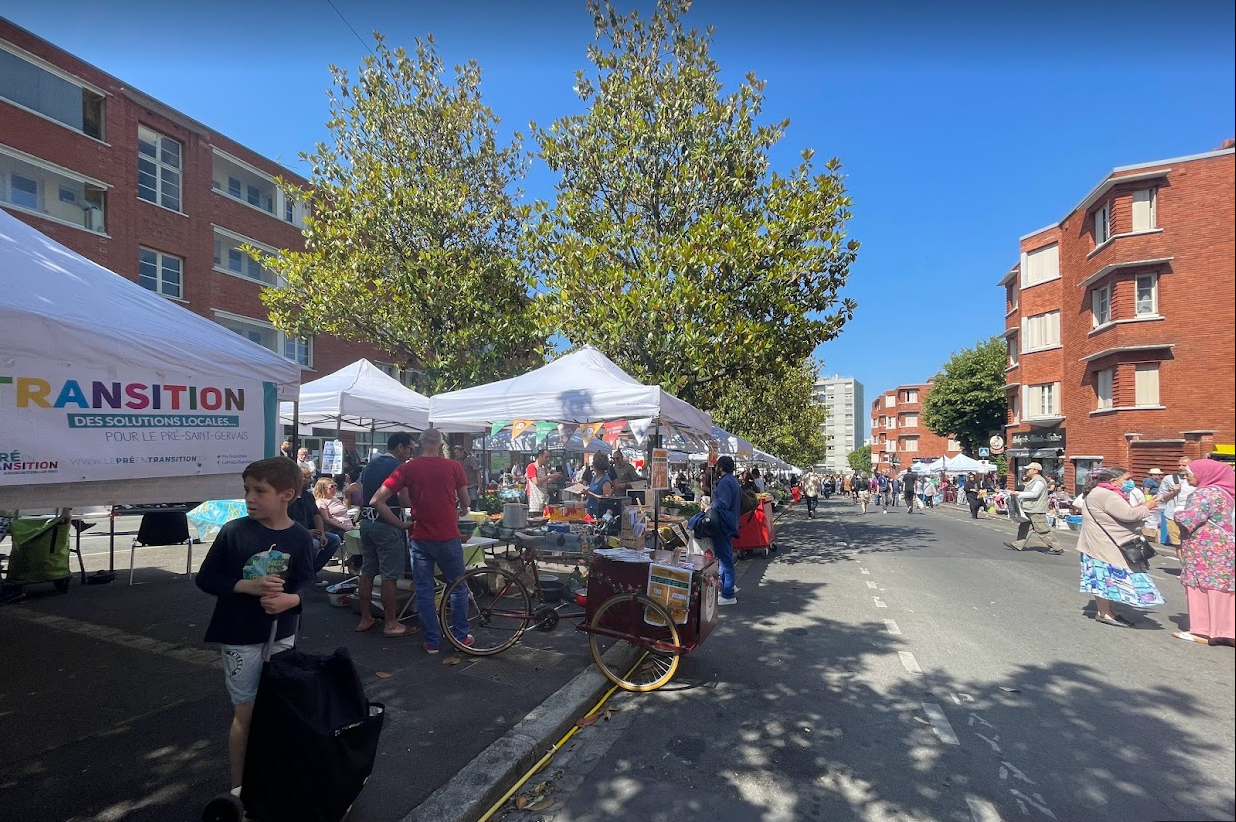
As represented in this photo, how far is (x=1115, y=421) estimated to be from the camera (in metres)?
1.79

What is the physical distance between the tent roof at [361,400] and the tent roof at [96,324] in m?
5.15

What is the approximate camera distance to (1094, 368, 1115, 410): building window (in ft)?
5.88

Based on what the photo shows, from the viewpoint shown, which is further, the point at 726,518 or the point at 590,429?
the point at 590,429

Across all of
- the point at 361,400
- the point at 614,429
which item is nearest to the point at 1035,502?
the point at 614,429

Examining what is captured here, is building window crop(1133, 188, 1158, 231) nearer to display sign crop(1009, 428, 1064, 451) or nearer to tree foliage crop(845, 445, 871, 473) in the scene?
display sign crop(1009, 428, 1064, 451)

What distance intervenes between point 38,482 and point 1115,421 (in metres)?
4.45

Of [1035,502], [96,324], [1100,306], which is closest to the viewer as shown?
[1100,306]

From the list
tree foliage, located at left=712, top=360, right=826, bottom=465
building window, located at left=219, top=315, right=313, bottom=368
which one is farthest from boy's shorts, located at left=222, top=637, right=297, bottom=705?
building window, located at left=219, top=315, right=313, bottom=368

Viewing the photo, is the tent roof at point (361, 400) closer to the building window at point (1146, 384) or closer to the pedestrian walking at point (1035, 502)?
the pedestrian walking at point (1035, 502)

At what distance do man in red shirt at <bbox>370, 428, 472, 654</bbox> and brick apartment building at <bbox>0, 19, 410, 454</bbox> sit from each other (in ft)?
44.7

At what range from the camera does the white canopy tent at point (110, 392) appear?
122 inches

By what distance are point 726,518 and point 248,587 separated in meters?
5.50

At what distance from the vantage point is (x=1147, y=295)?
1.34 meters

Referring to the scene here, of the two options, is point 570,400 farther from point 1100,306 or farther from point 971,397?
point 971,397
